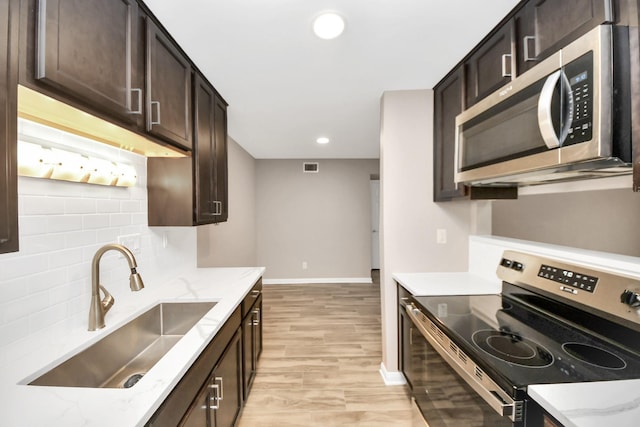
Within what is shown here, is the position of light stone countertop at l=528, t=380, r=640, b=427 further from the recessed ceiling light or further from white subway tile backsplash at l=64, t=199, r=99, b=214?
white subway tile backsplash at l=64, t=199, r=99, b=214

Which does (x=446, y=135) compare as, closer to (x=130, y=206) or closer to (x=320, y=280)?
(x=130, y=206)

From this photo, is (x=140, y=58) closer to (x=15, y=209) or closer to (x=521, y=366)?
(x=15, y=209)

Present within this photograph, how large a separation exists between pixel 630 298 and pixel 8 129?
79.0 inches

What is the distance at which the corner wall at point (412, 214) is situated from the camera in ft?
7.38

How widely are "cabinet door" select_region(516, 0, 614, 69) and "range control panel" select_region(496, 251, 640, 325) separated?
3.09 ft

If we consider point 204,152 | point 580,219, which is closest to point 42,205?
point 204,152

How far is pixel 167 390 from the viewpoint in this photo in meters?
0.87

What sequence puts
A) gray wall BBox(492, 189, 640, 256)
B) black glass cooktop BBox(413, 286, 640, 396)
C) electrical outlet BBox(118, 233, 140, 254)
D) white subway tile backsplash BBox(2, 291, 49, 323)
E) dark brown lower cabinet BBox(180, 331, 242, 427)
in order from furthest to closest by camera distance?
gray wall BBox(492, 189, 640, 256) → electrical outlet BBox(118, 233, 140, 254) → dark brown lower cabinet BBox(180, 331, 242, 427) → white subway tile backsplash BBox(2, 291, 49, 323) → black glass cooktop BBox(413, 286, 640, 396)

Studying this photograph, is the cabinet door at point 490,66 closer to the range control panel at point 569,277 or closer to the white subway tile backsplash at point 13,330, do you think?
the range control panel at point 569,277

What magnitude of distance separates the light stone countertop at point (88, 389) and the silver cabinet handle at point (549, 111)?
5.05ft

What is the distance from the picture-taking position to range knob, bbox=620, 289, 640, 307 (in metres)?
1.01

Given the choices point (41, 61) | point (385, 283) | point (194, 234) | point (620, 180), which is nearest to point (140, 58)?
point (41, 61)

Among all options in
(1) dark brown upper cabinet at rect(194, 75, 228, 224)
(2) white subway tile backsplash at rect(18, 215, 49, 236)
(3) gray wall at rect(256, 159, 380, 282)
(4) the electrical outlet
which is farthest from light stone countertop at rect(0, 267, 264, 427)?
(3) gray wall at rect(256, 159, 380, 282)

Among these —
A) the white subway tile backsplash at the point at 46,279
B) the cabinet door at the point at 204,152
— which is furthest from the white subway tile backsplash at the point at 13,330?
the cabinet door at the point at 204,152
